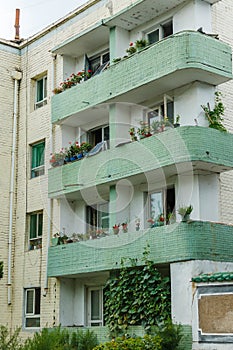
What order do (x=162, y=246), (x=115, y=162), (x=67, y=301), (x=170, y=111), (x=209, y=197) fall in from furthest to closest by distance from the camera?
(x=67, y=301) < (x=115, y=162) < (x=170, y=111) < (x=209, y=197) < (x=162, y=246)

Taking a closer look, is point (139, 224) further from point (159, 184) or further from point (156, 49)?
point (156, 49)

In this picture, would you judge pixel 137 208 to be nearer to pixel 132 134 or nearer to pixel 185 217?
pixel 132 134

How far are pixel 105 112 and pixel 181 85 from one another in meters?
3.86

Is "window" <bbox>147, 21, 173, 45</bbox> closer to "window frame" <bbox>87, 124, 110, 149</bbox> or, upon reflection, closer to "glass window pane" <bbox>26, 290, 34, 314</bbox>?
"window frame" <bbox>87, 124, 110, 149</bbox>

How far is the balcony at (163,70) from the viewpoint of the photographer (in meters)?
19.0

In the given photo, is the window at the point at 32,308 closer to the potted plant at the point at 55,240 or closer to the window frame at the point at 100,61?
the potted plant at the point at 55,240

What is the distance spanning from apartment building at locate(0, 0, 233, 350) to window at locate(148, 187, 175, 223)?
0.05 meters

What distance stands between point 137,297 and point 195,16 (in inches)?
337

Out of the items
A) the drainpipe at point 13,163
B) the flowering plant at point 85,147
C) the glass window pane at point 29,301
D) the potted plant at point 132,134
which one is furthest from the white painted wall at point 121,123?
the glass window pane at point 29,301

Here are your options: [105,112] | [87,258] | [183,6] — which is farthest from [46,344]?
[183,6]

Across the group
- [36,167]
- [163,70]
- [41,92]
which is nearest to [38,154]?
[36,167]

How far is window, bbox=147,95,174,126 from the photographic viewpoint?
2042 cm

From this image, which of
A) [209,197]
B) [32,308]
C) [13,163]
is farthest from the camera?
[13,163]

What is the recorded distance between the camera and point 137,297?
62.2 feet
